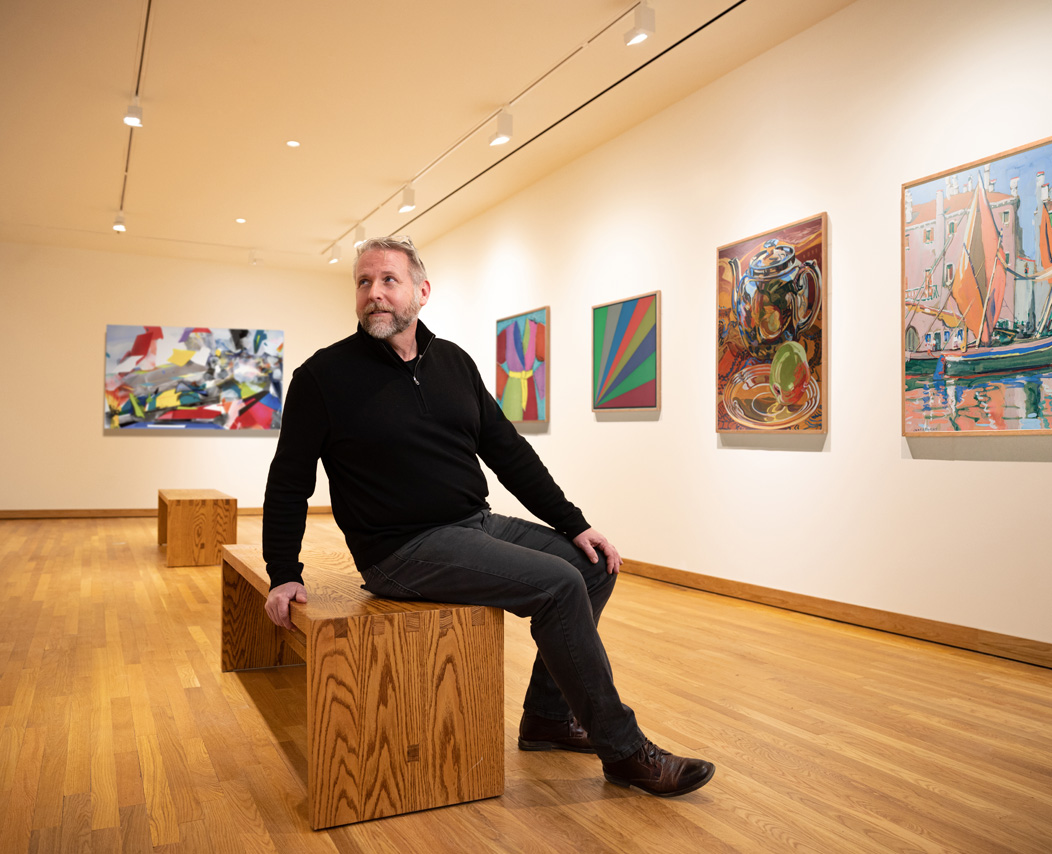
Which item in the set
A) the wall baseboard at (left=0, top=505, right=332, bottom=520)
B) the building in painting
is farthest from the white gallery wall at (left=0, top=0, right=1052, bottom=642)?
the wall baseboard at (left=0, top=505, right=332, bottom=520)

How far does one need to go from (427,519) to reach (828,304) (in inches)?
111

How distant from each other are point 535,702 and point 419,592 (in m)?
0.54

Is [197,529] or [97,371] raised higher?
[97,371]

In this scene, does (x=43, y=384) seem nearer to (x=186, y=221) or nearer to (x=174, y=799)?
(x=186, y=221)

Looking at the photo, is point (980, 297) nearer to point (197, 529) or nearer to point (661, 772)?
point (661, 772)

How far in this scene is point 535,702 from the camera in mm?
2252

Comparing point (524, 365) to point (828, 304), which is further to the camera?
point (524, 365)

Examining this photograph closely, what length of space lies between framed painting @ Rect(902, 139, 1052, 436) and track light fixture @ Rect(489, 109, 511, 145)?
8.09 feet

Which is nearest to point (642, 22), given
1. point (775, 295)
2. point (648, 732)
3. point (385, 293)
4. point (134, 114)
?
point (775, 295)

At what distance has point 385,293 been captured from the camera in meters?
2.05

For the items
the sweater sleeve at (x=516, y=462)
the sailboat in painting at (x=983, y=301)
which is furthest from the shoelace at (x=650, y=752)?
the sailboat in painting at (x=983, y=301)

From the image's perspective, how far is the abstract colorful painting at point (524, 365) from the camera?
259 inches

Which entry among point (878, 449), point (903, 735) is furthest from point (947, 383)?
point (903, 735)

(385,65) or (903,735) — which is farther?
(385,65)
